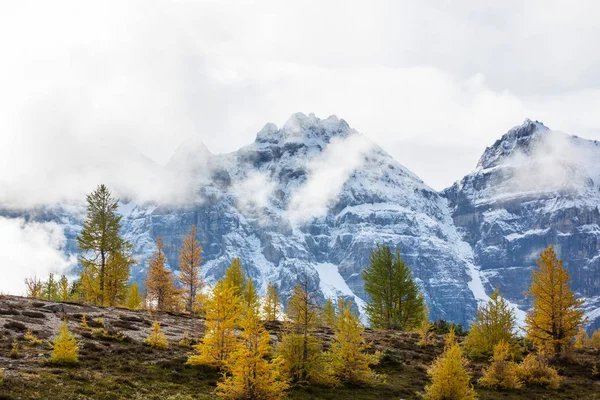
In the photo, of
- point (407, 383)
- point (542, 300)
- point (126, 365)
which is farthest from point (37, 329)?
point (542, 300)

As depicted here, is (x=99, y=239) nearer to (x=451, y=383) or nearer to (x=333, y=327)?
(x=333, y=327)

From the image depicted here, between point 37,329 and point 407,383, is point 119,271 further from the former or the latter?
point 407,383

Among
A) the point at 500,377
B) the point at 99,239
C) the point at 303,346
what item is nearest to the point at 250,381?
the point at 303,346

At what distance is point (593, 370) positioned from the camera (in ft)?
116

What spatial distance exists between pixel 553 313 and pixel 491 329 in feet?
16.2

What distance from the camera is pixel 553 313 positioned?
39125 millimetres

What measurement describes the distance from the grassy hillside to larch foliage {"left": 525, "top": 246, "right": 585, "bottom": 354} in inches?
73.0

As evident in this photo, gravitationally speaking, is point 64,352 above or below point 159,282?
below

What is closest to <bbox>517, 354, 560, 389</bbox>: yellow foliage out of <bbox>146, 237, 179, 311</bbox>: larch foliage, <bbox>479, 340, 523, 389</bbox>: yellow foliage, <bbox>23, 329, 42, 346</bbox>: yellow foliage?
<bbox>479, 340, 523, 389</bbox>: yellow foliage

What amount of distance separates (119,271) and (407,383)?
1387 inches

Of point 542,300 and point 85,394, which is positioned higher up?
point 542,300

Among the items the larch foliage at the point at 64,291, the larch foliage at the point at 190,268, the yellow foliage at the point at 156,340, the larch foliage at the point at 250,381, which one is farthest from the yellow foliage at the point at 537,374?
the larch foliage at the point at 64,291

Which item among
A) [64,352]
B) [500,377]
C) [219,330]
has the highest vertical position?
[219,330]

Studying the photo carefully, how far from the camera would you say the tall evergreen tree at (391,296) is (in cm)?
6412
